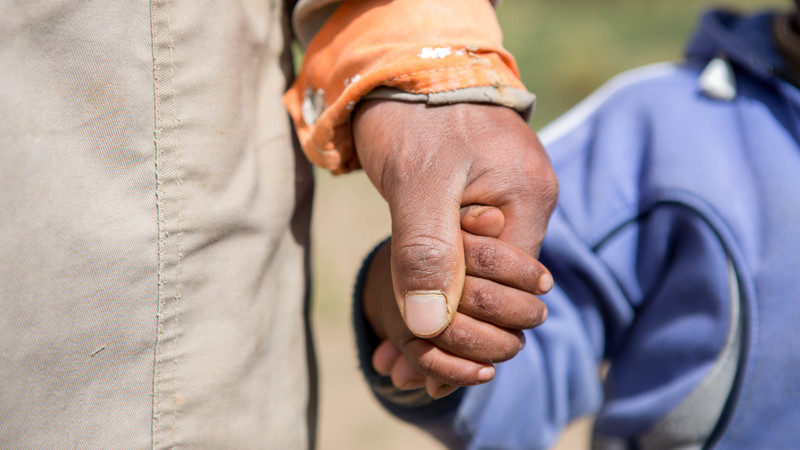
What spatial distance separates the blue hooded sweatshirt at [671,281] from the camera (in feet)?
2.37

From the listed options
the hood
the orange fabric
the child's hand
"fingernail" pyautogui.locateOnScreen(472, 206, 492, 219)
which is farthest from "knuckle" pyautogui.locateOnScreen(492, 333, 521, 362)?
the hood

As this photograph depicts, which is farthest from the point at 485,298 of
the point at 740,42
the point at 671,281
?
the point at 740,42

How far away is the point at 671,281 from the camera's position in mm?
781

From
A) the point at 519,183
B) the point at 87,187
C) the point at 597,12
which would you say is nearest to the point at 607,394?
the point at 519,183

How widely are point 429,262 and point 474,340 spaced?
86mm

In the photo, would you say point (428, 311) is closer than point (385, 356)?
Yes

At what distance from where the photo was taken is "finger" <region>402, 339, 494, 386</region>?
1.63ft

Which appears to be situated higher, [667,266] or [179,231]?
[179,231]

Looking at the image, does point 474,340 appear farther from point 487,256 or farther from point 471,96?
point 471,96

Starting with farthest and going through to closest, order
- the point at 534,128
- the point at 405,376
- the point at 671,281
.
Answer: the point at 534,128 < the point at 671,281 < the point at 405,376

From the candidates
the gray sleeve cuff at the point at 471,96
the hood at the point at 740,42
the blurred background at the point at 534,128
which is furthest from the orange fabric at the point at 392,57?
the blurred background at the point at 534,128

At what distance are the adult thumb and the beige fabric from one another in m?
0.19

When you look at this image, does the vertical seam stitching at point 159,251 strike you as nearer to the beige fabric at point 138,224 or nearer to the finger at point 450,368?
the beige fabric at point 138,224

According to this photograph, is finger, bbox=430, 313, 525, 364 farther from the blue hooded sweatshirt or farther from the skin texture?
the blue hooded sweatshirt
